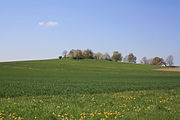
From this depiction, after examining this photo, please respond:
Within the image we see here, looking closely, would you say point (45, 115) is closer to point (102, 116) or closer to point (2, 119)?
point (2, 119)

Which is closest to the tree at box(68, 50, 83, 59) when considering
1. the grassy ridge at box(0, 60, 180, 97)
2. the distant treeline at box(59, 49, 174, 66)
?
the distant treeline at box(59, 49, 174, 66)

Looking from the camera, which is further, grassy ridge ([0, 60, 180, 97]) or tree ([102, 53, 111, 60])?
tree ([102, 53, 111, 60])

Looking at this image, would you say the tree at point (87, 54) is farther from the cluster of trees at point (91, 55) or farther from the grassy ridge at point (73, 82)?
the grassy ridge at point (73, 82)

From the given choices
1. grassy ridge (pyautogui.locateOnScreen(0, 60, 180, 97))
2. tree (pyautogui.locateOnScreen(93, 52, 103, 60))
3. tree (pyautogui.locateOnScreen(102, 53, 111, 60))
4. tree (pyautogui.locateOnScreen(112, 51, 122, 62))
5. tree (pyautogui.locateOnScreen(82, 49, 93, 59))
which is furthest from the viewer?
tree (pyautogui.locateOnScreen(102, 53, 111, 60))

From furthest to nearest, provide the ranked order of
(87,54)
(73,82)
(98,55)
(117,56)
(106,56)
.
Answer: (106,56), (98,55), (117,56), (87,54), (73,82)

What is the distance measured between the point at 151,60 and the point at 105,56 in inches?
1509

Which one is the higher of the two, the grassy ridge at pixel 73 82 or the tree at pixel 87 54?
the tree at pixel 87 54

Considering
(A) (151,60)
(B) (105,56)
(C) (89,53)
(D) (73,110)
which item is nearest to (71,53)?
(C) (89,53)

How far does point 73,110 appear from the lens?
10.8 meters

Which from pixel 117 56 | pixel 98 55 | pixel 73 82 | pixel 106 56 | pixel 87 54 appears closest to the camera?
pixel 73 82

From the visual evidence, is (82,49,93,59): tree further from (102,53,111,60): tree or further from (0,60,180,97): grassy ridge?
(0,60,180,97): grassy ridge

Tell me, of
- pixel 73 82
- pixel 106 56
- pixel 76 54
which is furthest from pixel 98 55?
pixel 73 82

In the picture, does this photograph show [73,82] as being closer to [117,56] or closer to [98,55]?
[98,55]

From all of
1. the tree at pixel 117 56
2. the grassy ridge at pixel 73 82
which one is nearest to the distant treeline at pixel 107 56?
the tree at pixel 117 56
